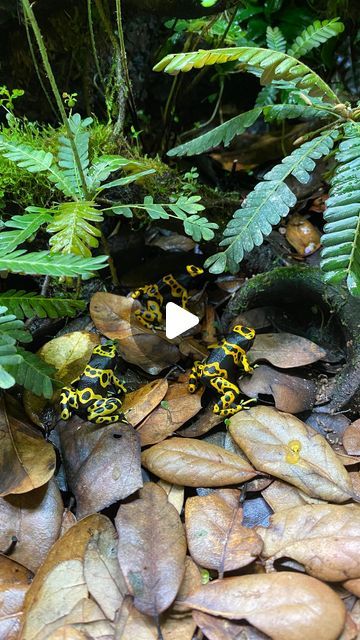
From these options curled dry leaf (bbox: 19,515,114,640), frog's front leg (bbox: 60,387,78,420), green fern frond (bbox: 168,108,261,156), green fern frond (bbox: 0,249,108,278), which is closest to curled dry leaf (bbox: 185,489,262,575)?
curled dry leaf (bbox: 19,515,114,640)

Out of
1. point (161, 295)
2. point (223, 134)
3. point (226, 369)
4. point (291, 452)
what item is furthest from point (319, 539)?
point (223, 134)

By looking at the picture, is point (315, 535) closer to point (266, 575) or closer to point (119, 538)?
point (266, 575)

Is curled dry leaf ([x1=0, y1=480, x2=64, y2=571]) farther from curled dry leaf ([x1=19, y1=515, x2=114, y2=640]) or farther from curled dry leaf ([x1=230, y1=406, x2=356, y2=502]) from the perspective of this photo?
curled dry leaf ([x1=230, y1=406, x2=356, y2=502])

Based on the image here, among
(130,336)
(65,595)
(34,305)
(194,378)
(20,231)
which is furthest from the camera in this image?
(130,336)

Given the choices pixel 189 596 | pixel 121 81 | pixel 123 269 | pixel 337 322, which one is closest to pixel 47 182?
pixel 123 269

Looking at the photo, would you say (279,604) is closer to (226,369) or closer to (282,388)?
(282,388)

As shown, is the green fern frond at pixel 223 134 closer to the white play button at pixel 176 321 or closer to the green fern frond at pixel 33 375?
the white play button at pixel 176 321
